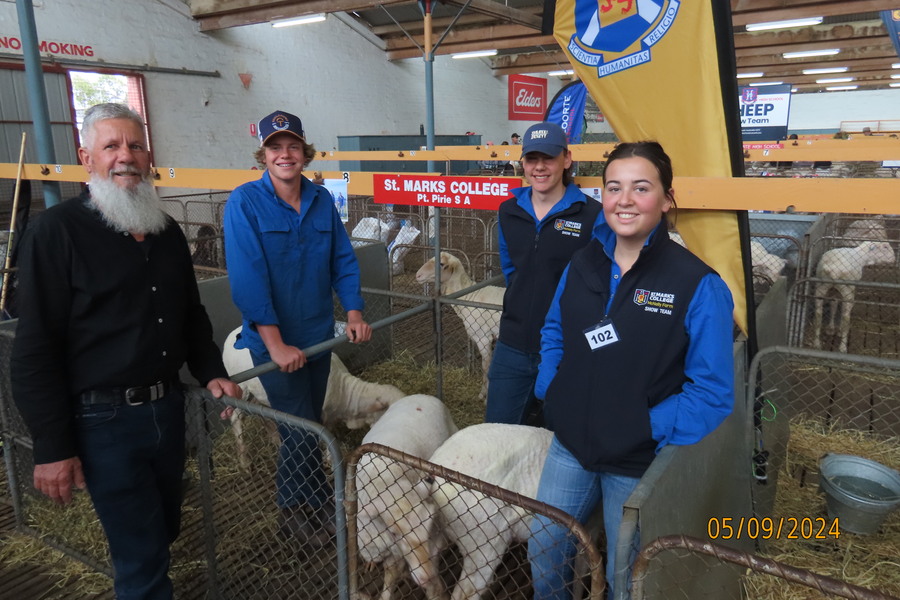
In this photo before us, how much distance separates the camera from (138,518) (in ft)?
7.57

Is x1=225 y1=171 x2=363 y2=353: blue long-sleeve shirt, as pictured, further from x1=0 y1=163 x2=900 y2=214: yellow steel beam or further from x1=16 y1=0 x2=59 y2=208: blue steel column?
x1=16 y1=0 x2=59 y2=208: blue steel column

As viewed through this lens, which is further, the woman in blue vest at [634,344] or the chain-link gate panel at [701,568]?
the woman in blue vest at [634,344]

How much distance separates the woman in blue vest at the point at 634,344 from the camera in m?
1.87

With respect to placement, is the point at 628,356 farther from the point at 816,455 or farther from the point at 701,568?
the point at 816,455

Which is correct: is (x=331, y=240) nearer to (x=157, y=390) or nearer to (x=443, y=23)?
(x=157, y=390)

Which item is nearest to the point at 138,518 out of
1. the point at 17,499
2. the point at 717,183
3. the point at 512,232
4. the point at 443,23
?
the point at 17,499

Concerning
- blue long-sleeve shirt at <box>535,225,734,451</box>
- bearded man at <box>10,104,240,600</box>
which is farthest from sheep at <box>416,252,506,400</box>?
blue long-sleeve shirt at <box>535,225,734,451</box>

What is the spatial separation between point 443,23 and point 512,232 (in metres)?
16.7

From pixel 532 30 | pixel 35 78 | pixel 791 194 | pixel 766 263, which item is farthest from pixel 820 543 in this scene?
pixel 532 30

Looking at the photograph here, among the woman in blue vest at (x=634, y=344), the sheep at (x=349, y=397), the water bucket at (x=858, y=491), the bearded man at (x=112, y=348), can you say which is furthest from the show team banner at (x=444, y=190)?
the water bucket at (x=858, y=491)

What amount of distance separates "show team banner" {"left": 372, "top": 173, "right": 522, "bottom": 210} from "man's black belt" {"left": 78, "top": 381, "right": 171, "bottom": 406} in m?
1.99

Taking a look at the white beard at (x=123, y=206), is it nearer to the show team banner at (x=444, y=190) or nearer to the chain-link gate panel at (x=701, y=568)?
the show team banner at (x=444, y=190)

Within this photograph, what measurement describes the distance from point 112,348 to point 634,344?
182 centimetres
